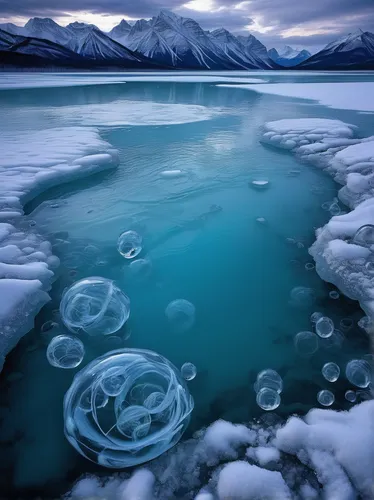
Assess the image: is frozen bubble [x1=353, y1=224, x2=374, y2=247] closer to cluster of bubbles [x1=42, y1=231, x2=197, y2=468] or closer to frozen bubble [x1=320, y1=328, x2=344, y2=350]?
frozen bubble [x1=320, y1=328, x2=344, y2=350]

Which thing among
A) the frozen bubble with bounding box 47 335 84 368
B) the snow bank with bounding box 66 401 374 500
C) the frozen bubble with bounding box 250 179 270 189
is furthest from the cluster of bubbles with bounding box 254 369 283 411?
the frozen bubble with bounding box 250 179 270 189

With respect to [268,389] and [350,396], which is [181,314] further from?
[350,396]

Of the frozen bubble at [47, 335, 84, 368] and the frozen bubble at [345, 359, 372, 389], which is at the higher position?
the frozen bubble at [345, 359, 372, 389]

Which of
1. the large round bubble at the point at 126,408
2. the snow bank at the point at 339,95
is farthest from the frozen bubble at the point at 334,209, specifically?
the snow bank at the point at 339,95

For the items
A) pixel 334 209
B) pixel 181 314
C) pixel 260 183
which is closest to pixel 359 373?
pixel 181 314

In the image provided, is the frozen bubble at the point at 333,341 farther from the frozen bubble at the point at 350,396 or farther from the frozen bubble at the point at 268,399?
the frozen bubble at the point at 268,399

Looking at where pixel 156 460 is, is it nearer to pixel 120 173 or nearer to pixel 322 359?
pixel 322 359

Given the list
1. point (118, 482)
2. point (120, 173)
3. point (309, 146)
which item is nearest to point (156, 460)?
point (118, 482)
